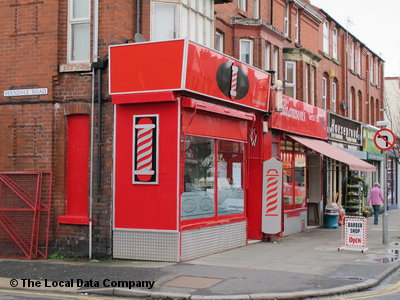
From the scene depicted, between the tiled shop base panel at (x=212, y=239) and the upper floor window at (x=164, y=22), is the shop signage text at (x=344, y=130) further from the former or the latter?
the upper floor window at (x=164, y=22)

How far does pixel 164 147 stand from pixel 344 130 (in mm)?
15138

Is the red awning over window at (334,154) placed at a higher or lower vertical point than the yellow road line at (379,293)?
higher

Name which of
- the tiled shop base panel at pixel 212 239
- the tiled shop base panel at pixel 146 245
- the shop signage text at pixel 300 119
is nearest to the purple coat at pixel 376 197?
the shop signage text at pixel 300 119

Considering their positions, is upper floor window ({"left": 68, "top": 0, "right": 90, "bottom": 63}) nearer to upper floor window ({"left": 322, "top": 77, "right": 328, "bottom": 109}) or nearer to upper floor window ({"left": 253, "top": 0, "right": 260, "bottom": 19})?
upper floor window ({"left": 253, "top": 0, "right": 260, "bottom": 19})

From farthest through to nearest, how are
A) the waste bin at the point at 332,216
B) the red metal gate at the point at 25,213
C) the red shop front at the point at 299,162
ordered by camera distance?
the waste bin at the point at 332,216
the red shop front at the point at 299,162
the red metal gate at the point at 25,213

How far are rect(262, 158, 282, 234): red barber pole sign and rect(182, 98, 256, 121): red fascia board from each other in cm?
169

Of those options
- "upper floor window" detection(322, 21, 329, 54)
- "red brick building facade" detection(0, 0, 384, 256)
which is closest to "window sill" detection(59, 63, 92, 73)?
"red brick building facade" detection(0, 0, 384, 256)

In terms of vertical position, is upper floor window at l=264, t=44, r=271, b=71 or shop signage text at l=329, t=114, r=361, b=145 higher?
upper floor window at l=264, t=44, r=271, b=71

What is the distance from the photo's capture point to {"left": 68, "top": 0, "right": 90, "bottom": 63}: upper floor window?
46.6 ft

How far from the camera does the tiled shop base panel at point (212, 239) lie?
520 inches

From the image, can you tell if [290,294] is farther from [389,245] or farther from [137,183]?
[389,245]

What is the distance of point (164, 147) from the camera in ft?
43.0

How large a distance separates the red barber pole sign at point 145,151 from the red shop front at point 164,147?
2cm

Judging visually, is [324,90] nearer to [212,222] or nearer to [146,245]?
[212,222]
